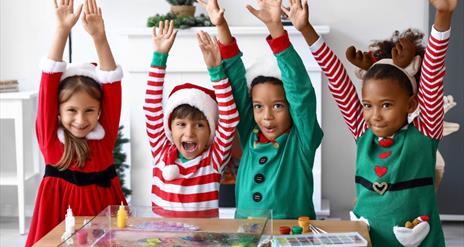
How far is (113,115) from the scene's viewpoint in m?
2.83

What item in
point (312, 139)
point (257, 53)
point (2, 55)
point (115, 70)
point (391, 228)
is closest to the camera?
point (391, 228)

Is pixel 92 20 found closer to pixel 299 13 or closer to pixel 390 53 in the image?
pixel 299 13

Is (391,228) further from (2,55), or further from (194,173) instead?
(2,55)

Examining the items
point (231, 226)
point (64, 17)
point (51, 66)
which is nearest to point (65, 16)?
point (64, 17)

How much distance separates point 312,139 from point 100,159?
73cm

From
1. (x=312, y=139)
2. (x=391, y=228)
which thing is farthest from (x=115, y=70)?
(x=391, y=228)

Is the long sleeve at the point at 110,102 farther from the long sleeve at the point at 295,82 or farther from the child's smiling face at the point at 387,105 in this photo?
the child's smiling face at the point at 387,105

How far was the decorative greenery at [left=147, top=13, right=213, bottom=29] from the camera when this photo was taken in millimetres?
4719

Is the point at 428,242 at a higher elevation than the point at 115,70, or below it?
below

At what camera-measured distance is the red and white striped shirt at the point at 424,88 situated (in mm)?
2422

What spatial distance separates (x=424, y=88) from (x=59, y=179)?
1234 mm

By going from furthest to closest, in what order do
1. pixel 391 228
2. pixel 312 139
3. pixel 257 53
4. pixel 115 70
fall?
1. pixel 257 53
2. pixel 115 70
3. pixel 312 139
4. pixel 391 228

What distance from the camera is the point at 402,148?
99.2 inches

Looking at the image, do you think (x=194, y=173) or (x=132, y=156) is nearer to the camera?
(x=194, y=173)
